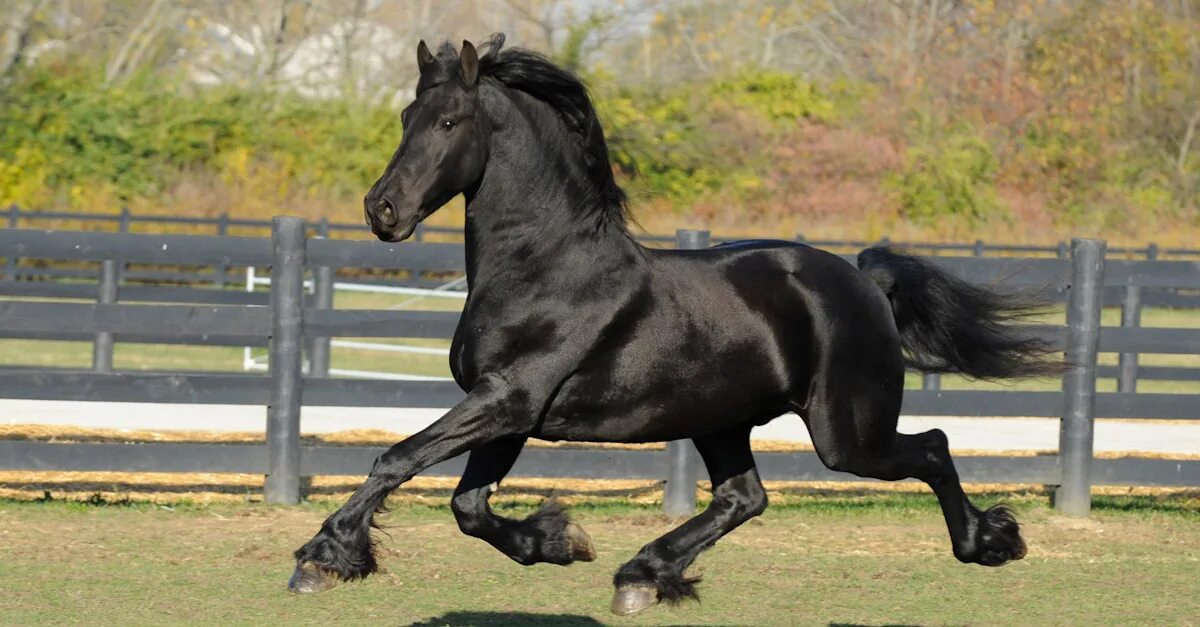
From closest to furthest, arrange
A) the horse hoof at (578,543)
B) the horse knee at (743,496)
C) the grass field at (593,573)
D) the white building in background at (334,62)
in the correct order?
the horse hoof at (578,543) → the horse knee at (743,496) → the grass field at (593,573) → the white building in background at (334,62)

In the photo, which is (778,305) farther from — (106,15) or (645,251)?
(106,15)

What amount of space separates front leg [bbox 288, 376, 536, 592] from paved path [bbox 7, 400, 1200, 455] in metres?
6.11

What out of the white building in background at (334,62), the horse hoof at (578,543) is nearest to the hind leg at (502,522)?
the horse hoof at (578,543)

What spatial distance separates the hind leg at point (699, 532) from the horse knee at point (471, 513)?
0.50 metres

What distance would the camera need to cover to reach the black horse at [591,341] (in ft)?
15.8

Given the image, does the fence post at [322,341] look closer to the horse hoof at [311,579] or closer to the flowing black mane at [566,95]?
the flowing black mane at [566,95]

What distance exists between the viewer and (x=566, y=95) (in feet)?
17.1

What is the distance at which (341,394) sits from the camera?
845 centimetres

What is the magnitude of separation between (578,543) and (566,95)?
152 centimetres

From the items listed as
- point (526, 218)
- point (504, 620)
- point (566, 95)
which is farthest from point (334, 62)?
point (526, 218)

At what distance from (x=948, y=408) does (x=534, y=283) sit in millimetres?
4530

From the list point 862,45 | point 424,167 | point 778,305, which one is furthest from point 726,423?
point 862,45

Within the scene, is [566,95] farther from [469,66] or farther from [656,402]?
[656,402]

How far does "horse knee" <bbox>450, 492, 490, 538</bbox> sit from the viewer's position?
5.09 meters
